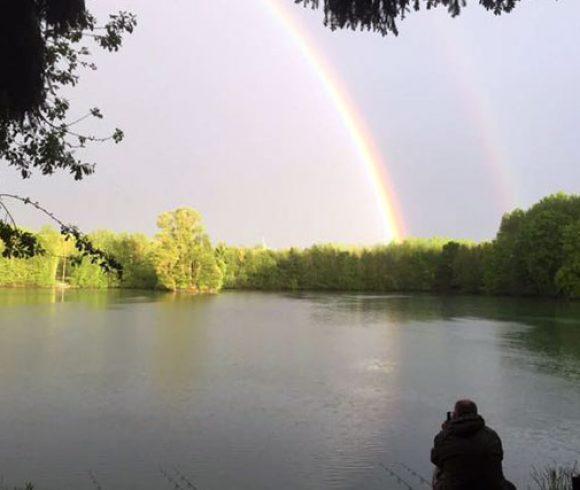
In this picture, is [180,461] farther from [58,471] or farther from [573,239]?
[573,239]

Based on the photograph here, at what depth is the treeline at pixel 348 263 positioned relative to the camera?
6328cm

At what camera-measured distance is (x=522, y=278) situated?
68062 millimetres

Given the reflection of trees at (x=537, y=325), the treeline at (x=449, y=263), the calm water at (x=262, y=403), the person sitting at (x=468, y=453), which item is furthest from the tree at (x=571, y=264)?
the person sitting at (x=468, y=453)

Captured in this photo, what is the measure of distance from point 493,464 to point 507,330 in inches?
1175

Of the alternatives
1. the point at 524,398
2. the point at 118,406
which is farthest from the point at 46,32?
the point at 524,398

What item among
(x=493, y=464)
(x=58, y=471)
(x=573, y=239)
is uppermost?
(x=573, y=239)

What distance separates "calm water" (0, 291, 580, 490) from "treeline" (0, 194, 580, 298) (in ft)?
103

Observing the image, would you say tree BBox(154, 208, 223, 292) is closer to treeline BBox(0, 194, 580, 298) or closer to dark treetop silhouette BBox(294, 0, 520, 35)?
treeline BBox(0, 194, 580, 298)

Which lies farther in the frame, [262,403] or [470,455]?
[262,403]

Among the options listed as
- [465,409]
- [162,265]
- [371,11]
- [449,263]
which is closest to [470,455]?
[465,409]

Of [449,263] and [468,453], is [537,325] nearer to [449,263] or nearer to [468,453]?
[468,453]

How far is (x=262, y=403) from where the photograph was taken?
1396cm

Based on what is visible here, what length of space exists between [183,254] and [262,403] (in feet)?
229

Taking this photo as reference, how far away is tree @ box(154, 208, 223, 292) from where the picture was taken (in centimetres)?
8206
